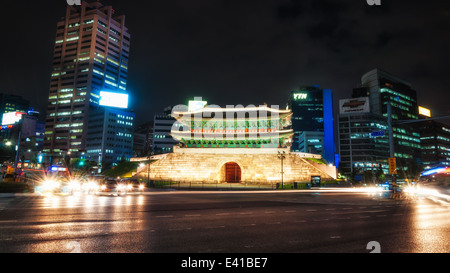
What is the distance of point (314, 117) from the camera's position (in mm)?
142125

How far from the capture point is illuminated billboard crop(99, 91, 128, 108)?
114312 mm

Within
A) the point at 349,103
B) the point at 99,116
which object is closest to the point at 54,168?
the point at 99,116

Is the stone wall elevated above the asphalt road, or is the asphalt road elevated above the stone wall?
the stone wall

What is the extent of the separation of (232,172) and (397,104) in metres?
124

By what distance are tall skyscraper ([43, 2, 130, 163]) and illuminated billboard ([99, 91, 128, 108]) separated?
15.7 feet

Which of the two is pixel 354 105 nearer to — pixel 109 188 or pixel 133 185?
pixel 133 185

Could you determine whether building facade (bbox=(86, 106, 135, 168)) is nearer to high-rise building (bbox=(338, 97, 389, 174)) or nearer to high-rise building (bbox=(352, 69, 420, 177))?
high-rise building (bbox=(338, 97, 389, 174))

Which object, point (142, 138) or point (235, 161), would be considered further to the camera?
point (142, 138)

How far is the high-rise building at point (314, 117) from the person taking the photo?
13475cm

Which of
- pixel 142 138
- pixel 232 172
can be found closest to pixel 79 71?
pixel 142 138

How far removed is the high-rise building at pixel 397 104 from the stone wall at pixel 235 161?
97930 millimetres

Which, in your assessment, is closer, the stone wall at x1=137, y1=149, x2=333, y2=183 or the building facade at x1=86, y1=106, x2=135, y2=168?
the stone wall at x1=137, y1=149, x2=333, y2=183

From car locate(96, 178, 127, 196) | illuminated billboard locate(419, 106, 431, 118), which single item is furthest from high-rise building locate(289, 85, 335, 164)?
car locate(96, 178, 127, 196)
